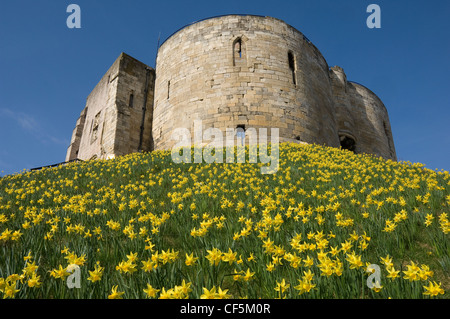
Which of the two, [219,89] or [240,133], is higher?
[219,89]

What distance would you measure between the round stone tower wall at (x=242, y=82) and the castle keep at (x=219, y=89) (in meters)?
0.06

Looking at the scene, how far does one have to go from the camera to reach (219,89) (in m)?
14.9

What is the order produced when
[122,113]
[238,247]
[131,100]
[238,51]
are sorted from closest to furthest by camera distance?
1. [238,247]
2. [238,51]
3. [122,113]
4. [131,100]

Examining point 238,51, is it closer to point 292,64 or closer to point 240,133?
point 292,64

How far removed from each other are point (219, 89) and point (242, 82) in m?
1.33

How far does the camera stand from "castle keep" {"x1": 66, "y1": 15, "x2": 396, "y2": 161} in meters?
14.6

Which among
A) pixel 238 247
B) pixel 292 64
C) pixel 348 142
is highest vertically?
pixel 292 64

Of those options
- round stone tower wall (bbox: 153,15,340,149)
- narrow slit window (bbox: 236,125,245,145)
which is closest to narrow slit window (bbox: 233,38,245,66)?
round stone tower wall (bbox: 153,15,340,149)

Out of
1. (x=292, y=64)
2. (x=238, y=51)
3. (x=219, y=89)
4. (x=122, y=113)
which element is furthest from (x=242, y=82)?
(x=122, y=113)

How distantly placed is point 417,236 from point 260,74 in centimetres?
1333

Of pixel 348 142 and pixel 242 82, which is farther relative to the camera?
pixel 348 142

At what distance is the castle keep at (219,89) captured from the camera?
14.6 meters

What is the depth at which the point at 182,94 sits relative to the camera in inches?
622
